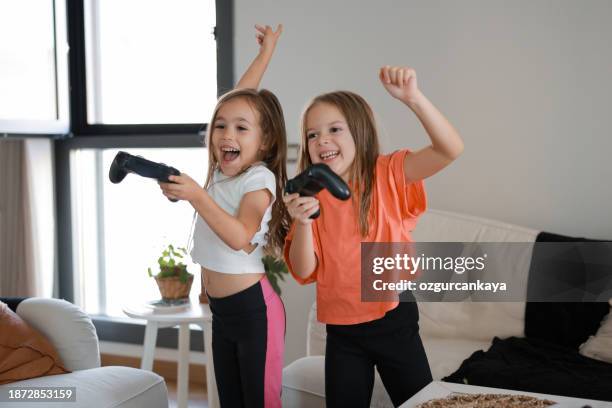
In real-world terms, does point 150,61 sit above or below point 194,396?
above

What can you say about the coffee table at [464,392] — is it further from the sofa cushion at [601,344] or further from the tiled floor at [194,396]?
the tiled floor at [194,396]

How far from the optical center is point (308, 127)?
1.62 m

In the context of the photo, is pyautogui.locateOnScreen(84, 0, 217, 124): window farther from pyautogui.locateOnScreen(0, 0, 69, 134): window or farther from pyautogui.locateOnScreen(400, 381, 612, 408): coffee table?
pyautogui.locateOnScreen(400, 381, 612, 408): coffee table

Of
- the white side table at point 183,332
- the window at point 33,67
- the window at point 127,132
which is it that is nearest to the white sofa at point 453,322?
the white side table at point 183,332

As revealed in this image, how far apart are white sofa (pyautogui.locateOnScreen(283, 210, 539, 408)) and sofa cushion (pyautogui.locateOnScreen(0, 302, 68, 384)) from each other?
2.45 ft

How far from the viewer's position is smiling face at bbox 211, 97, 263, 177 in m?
1.68

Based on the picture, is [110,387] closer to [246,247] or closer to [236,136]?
[246,247]

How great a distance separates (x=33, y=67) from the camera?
3469 millimetres

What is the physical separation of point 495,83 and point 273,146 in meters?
1.39

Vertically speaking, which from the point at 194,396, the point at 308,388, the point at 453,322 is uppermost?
the point at 453,322

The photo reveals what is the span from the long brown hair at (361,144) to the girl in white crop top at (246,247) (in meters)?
0.14

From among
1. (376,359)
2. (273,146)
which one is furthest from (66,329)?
(376,359)

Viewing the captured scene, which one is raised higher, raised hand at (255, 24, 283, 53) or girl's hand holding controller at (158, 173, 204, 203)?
raised hand at (255, 24, 283, 53)

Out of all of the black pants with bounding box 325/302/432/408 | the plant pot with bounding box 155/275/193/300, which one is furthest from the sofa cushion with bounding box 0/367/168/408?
the black pants with bounding box 325/302/432/408
